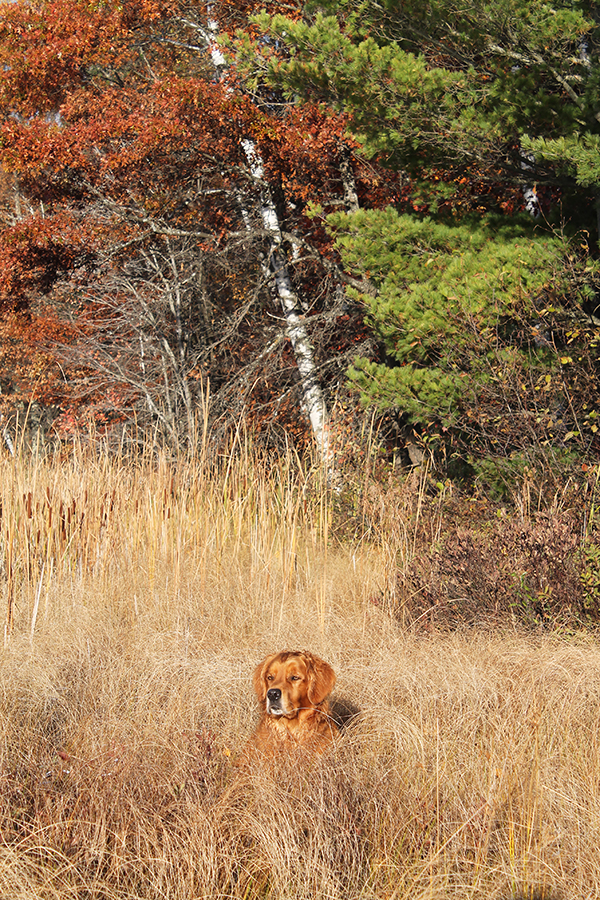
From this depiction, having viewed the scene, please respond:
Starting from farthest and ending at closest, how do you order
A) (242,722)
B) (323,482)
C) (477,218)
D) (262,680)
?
(477,218)
(323,482)
(242,722)
(262,680)

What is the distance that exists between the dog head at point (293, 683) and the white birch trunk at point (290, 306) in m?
6.45

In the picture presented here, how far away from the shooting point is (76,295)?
41.8 ft

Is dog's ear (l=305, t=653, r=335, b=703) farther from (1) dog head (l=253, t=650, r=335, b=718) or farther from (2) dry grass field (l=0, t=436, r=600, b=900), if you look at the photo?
(2) dry grass field (l=0, t=436, r=600, b=900)

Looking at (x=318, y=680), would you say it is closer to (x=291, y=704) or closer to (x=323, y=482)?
(x=291, y=704)

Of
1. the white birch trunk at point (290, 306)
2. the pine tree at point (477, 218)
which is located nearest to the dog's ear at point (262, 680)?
the pine tree at point (477, 218)

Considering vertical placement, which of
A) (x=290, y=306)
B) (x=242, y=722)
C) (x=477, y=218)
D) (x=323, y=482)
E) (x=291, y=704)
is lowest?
(x=242, y=722)

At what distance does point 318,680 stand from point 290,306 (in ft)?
24.4

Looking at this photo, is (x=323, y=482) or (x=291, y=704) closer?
(x=291, y=704)

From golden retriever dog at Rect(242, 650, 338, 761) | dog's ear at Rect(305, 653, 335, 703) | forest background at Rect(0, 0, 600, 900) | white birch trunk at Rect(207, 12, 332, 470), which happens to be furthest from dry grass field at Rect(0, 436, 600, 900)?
white birch trunk at Rect(207, 12, 332, 470)

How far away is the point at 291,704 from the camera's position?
9.75ft

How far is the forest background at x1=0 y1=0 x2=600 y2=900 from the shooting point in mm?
2654

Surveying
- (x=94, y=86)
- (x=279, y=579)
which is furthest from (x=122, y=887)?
(x=94, y=86)

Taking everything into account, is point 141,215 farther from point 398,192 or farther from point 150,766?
point 150,766

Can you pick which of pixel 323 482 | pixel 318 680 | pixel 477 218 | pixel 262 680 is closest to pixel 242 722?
pixel 262 680
